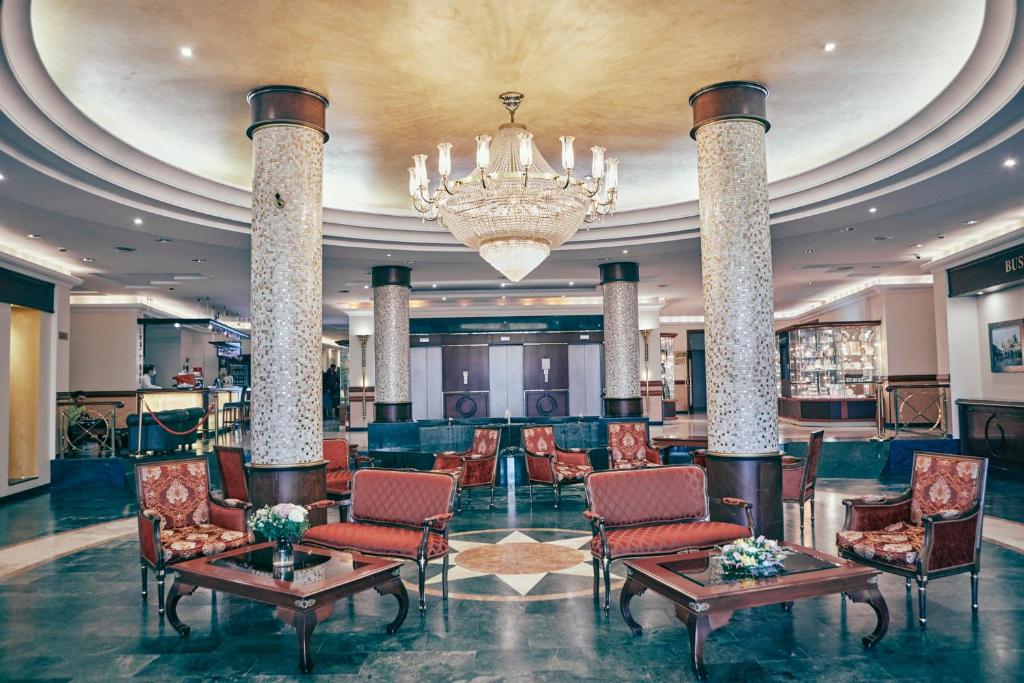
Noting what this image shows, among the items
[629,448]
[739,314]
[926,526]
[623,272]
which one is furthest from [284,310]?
[623,272]

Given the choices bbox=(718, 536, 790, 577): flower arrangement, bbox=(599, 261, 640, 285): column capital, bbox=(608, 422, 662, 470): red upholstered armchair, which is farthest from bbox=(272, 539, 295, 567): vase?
bbox=(599, 261, 640, 285): column capital

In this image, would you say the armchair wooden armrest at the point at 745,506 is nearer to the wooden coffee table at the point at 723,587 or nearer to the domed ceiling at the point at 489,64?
the wooden coffee table at the point at 723,587

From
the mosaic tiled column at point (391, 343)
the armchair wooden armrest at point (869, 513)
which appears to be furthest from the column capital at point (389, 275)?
the armchair wooden armrest at point (869, 513)

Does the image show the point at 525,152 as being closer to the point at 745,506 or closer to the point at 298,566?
the point at 745,506

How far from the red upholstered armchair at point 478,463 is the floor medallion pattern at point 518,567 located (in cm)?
140

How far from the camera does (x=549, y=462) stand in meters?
8.69

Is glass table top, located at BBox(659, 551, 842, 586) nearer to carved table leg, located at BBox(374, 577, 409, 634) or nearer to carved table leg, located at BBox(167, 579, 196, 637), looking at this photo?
carved table leg, located at BBox(374, 577, 409, 634)

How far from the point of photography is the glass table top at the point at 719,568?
3.83 m

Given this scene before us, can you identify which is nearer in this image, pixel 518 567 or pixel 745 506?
pixel 745 506

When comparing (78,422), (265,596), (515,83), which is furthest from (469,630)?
(78,422)

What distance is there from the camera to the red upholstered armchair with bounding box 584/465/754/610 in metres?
4.97

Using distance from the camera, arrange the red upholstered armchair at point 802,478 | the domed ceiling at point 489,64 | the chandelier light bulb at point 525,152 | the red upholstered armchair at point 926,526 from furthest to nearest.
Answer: the red upholstered armchair at point 802,478, the chandelier light bulb at point 525,152, the domed ceiling at point 489,64, the red upholstered armchair at point 926,526

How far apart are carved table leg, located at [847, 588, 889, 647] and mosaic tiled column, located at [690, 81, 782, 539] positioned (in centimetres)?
171

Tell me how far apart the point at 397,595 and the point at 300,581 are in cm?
69
